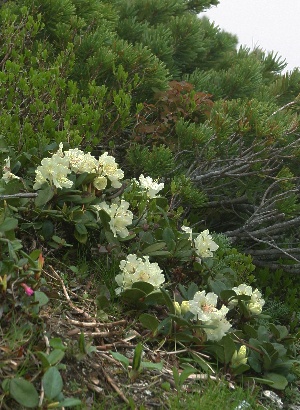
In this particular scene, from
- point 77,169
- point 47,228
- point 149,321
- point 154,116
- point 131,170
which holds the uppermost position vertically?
point 77,169

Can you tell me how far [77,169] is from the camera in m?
3.50

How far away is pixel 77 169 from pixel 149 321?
101 centimetres

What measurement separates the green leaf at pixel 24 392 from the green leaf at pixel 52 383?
1.7 inches

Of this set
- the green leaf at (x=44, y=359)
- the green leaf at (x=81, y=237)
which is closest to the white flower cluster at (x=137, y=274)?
the green leaf at (x=81, y=237)

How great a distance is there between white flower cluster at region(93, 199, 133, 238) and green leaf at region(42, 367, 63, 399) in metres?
1.22

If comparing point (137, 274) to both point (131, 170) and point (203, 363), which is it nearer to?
point (203, 363)

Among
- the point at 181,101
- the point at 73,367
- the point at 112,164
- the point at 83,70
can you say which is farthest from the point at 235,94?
the point at 73,367

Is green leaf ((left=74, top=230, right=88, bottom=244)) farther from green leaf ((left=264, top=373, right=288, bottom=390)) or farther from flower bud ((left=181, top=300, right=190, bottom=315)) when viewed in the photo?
green leaf ((left=264, top=373, right=288, bottom=390))

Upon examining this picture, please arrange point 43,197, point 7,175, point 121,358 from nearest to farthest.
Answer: point 121,358 < point 43,197 < point 7,175

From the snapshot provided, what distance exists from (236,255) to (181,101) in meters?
1.57

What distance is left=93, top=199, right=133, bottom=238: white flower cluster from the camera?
135 inches

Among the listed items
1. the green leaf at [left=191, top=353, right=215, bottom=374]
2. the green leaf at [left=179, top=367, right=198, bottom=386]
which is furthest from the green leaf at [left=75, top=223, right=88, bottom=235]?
the green leaf at [left=179, top=367, right=198, bottom=386]

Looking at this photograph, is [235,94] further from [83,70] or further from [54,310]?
[54,310]

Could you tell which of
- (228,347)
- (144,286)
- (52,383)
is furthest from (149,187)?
(52,383)
